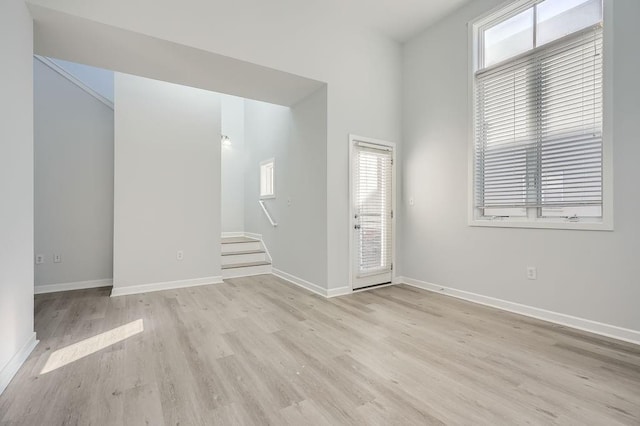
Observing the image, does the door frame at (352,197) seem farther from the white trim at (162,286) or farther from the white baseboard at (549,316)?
the white trim at (162,286)

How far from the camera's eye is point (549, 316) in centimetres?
292

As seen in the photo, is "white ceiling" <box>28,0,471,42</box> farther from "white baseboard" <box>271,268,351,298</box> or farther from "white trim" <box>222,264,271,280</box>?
"white trim" <box>222,264,271,280</box>

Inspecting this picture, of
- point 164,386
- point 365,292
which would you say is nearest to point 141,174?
point 164,386

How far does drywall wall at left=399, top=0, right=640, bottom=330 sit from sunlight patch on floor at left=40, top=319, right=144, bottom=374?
3589 millimetres

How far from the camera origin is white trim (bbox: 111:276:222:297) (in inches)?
151

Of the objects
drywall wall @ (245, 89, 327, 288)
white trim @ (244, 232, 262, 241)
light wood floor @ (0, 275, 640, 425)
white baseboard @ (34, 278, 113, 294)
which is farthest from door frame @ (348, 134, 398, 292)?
white baseboard @ (34, 278, 113, 294)

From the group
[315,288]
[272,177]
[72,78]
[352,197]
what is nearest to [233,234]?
[272,177]

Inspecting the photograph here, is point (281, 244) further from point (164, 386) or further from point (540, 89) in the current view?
point (540, 89)

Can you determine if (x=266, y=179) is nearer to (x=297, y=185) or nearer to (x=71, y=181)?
(x=297, y=185)

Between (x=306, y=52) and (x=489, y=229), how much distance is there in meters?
3.08

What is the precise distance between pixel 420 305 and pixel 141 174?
13.4 feet

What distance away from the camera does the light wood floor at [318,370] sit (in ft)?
5.21

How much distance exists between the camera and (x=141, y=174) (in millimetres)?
4016

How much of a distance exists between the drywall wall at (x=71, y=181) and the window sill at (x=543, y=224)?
17.1 ft
